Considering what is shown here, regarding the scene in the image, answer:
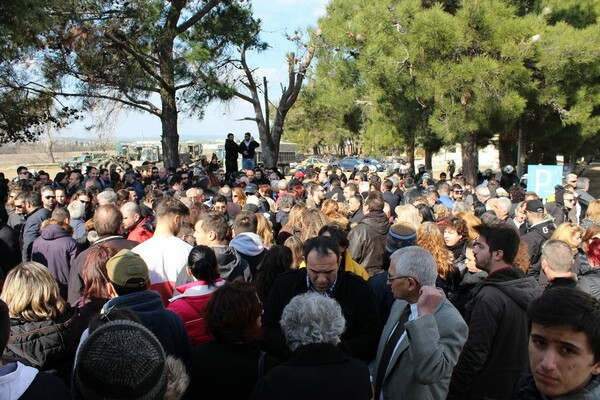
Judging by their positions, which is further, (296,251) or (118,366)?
(296,251)

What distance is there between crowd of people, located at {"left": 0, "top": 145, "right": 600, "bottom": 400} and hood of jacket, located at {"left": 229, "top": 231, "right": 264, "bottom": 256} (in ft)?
0.05

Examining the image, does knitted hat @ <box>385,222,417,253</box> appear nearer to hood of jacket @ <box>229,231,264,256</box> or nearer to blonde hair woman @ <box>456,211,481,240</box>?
blonde hair woman @ <box>456,211,481,240</box>

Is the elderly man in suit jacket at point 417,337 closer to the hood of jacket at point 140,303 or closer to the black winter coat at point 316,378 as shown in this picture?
the black winter coat at point 316,378

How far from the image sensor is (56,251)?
5.46 meters

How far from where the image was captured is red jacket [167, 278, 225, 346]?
355 cm

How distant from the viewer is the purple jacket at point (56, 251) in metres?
5.46

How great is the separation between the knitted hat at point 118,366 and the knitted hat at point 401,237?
346cm

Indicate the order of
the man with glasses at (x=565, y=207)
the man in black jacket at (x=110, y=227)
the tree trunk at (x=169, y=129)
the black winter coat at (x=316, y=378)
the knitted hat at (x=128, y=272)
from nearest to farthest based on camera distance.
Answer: the black winter coat at (x=316, y=378)
the knitted hat at (x=128, y=272)
the man in black jacket at (x=110, y=227)
the man with glasses at (x=565, y=207)
the tree trunk at (x=169, y=129)

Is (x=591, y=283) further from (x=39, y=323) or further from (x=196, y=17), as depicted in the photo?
(x=196, y=17)

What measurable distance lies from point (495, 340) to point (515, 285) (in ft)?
1.21

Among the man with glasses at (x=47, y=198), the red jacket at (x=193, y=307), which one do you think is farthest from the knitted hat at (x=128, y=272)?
the man with glasses at (x=47, y=198)

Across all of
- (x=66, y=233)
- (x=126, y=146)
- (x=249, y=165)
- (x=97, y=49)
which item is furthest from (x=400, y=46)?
(x=126, y=146)

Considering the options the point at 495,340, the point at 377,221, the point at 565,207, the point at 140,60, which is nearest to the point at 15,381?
the point at 495,340

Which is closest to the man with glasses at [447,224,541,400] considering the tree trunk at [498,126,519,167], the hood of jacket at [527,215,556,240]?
the hood of jacket at [527,215,556,240]
